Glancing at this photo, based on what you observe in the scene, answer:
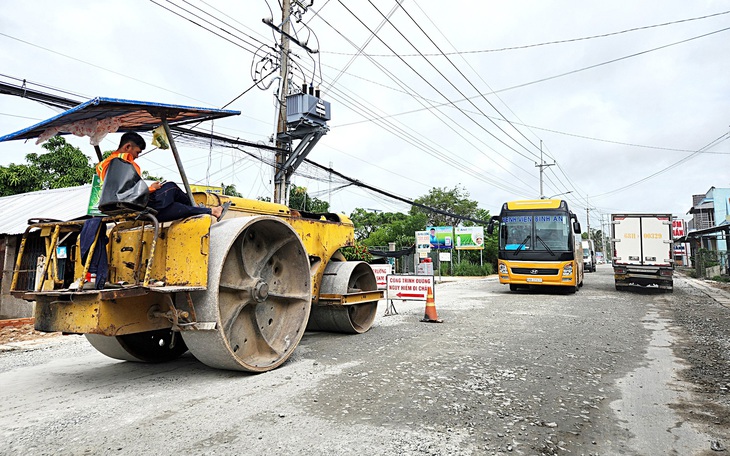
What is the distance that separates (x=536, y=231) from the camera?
14.8 meters

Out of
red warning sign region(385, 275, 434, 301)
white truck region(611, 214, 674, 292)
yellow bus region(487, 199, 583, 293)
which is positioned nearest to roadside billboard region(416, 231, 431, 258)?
yellow bus region(487, 199, 583, 293)

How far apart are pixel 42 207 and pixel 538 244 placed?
14262 mm

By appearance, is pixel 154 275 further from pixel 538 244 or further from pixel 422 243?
pixel 422 243

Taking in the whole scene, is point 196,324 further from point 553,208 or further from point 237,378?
point 553,208

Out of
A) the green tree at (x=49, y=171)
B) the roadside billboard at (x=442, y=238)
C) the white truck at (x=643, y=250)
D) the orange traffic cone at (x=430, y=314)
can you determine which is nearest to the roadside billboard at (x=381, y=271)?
the orange traffic cone at (x=430, y=314)

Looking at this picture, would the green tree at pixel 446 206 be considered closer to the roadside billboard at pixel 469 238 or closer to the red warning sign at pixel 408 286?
the roadside billboard at pixel 469 238

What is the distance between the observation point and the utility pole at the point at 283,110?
592 inches

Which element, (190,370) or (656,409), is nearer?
(656,409)

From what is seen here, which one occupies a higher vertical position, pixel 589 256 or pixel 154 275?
pixel 589 256

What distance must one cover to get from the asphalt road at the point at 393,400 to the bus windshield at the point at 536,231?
775 cm

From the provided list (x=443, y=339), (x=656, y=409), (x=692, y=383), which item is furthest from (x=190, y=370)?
(x=692, y=383)

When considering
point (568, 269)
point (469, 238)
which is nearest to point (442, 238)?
point (469, 238)

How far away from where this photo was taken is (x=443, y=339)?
670 centimetres

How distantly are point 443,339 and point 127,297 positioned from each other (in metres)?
4.37
